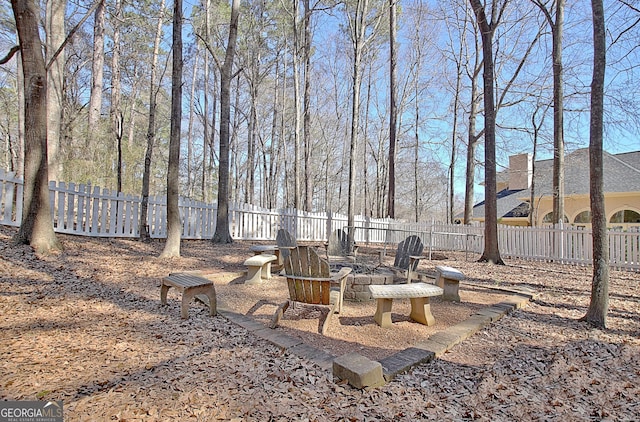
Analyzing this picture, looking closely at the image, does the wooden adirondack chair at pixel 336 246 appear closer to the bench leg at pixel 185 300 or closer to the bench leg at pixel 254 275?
the bench leg at pixel 254 275

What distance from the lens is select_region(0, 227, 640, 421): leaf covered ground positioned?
1832mm

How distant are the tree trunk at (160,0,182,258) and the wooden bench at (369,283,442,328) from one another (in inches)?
184

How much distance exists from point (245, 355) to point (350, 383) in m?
0.90

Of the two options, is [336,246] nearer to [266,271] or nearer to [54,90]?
[266,271]

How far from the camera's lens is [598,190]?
11.6 feet

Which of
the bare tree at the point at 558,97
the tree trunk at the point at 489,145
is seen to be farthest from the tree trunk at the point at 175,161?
the bare tree at the point at 558,97

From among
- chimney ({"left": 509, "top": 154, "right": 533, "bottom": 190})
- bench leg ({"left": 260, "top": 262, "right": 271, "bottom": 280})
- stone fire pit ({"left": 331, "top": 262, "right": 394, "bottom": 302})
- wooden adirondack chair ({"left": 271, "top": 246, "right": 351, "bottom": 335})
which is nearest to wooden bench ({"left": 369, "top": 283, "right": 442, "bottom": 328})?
wooden adirondack chair ({"left": 271, "top": 246, "right": 351, "bottom": 335})

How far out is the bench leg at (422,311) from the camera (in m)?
3.46

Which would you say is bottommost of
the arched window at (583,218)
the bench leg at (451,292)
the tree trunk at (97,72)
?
the bench leg at (451,292)

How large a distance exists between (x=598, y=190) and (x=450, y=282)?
2.03 metres

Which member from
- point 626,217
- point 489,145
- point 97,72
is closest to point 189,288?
point 489,145

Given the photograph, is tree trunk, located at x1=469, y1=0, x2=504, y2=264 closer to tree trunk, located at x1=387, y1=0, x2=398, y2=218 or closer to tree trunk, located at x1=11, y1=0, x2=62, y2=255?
tree trunk, located at x1=387, y1=0, x2=398, y2=218

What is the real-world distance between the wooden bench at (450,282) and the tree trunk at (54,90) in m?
8.90

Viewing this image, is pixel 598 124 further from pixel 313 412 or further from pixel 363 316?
pixel 313 412
